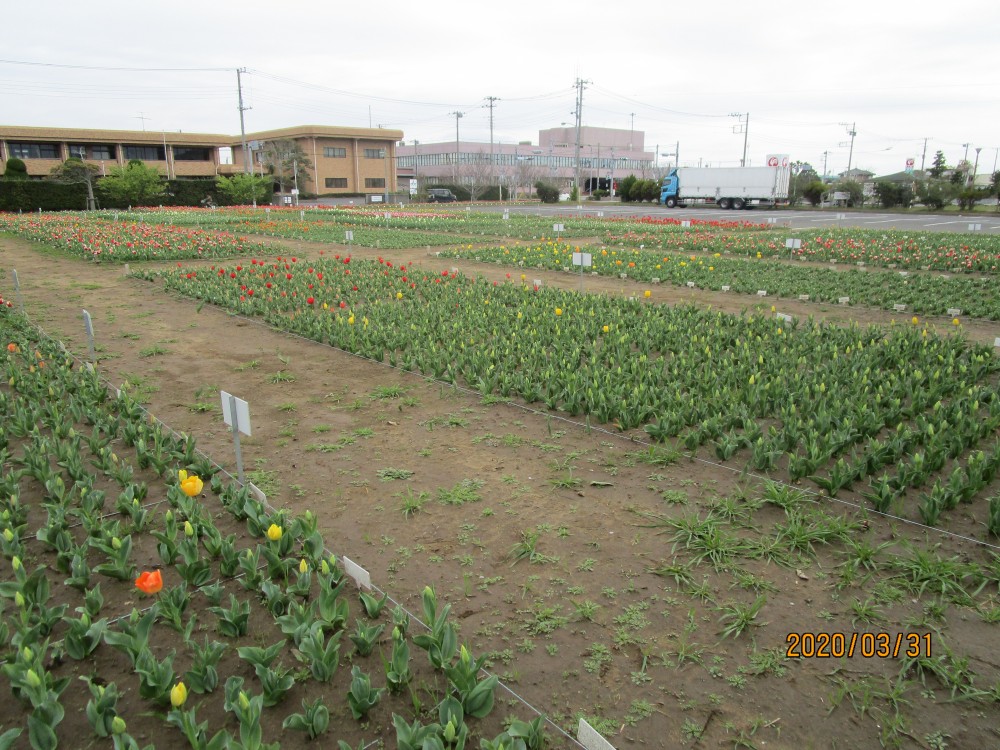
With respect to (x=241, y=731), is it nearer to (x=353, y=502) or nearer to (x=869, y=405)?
(x=353, y=502)

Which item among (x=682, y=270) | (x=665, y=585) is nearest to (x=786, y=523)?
(x=665, y=585)

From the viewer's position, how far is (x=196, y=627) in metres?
3.26

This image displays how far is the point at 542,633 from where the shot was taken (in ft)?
10.7

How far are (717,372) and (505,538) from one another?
362 cm

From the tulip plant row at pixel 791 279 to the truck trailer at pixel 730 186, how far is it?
34.2 metres

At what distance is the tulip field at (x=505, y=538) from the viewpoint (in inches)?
108

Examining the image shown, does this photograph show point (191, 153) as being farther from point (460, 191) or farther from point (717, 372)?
point (717, 372)

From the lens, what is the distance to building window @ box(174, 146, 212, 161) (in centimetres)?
6606

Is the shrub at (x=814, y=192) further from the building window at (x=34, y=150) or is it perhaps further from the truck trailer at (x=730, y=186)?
the building window at (x=34, y=150)

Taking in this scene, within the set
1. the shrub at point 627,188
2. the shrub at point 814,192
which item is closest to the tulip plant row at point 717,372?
the shrub at point 814,192

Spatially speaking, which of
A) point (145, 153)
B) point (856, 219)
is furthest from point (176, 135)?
point (856, 219)

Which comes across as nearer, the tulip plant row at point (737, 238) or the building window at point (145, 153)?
the tulip plant row at point (737, 238)

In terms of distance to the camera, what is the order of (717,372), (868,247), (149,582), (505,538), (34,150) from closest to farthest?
1. (149,582)
2. (505,538)
3. (717,372)
4. (868,247)
5. (34,150)

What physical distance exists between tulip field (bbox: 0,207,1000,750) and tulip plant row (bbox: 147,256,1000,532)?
4cm
